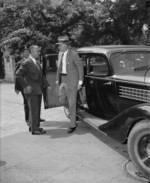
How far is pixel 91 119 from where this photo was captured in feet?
14.4

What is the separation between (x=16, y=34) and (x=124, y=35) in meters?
4.79

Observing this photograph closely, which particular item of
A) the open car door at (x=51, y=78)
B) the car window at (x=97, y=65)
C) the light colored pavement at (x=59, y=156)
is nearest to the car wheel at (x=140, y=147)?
the light colored pavement at (x=59, y=156)

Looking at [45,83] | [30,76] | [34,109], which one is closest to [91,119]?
[34,109]

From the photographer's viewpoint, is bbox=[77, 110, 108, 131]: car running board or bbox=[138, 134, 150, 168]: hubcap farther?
bbox=[77, 110, 108, 131]: car running board

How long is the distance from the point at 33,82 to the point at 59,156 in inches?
62.9

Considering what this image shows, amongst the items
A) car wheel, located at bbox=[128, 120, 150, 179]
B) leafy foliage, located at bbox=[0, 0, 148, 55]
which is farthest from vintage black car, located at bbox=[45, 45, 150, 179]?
leafy foliage, located at bbox=[0, 0, 148, 55]

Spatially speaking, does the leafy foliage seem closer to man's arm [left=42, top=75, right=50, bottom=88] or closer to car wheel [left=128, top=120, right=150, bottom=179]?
man's arm [left=42, top=75, right=50, bottom=88]

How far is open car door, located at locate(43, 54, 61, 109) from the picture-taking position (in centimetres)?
525

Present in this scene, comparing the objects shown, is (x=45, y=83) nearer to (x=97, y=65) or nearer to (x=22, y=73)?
(x=22, y=73)

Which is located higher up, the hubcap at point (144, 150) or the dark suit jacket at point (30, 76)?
the dark suit jacket at point (30, 76)

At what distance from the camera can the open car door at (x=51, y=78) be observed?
17.2 ft

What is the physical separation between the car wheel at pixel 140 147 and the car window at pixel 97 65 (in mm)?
1458

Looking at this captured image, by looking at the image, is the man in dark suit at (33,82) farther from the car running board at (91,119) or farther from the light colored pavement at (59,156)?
the car running board at (91,119)

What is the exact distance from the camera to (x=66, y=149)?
13.6ft
